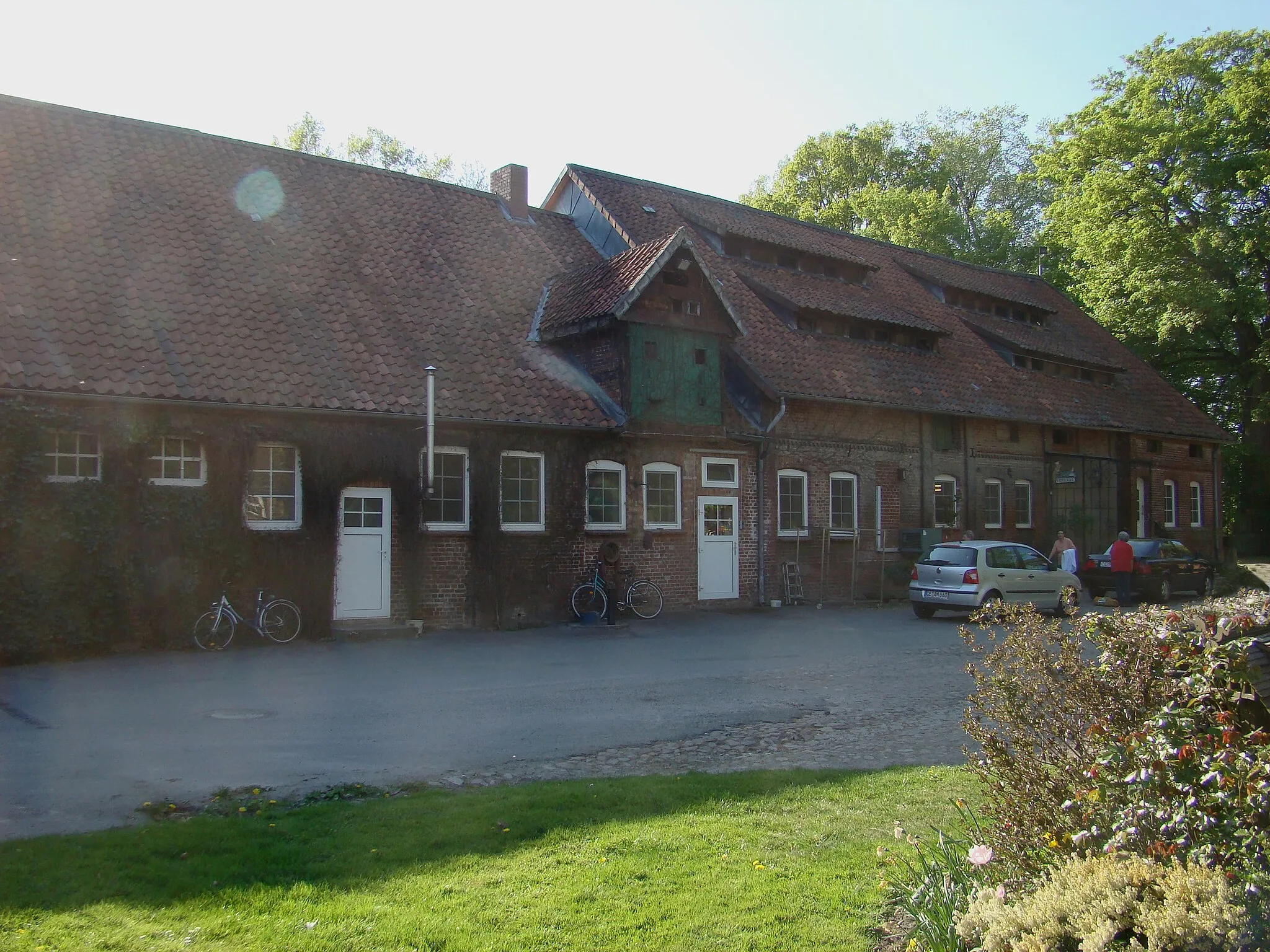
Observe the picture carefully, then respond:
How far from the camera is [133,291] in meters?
16.0

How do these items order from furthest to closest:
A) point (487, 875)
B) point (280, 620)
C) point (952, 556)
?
1. point (952, 556)
2. point (280, 620)
3. point (487, 875)

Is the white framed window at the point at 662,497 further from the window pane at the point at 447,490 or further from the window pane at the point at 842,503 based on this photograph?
the window pane at the point at 842,503

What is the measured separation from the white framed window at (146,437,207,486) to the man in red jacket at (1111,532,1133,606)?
62.6 ft

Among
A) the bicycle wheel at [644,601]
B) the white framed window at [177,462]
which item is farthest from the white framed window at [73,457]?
the bicycle wheel at [644,601]

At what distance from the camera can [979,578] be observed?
64.8 feet

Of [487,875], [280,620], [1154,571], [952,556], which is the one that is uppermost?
[952,556]

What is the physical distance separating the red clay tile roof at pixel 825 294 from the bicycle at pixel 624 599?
9028 mm

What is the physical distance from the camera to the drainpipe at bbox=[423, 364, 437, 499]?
54.2 feet

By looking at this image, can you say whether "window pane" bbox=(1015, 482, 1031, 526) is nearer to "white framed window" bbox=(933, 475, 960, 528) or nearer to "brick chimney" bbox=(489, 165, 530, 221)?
"white framed window" bbox=(933, 475, 960, 528)

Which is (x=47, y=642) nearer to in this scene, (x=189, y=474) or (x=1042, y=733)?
(x=189, y=474)

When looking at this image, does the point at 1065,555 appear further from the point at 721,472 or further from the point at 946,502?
the point at 721,472

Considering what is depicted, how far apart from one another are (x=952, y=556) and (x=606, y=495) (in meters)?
6.83

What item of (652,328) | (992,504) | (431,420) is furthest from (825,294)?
(431,420)

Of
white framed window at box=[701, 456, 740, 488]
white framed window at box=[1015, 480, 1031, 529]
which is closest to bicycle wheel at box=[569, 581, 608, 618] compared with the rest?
white framed window at box=[701, 456, 740, 488]
